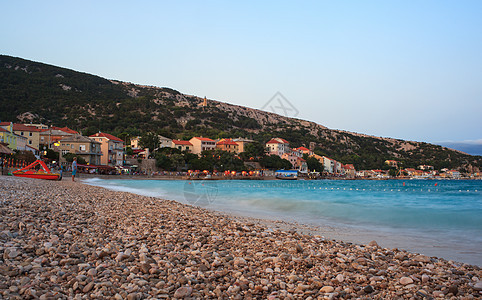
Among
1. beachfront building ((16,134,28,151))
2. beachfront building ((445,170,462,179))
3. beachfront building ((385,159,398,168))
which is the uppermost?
beachfront building ((16,134,28,151))

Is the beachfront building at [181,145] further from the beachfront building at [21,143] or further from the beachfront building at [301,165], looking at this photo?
the beachfront building at [301,165]

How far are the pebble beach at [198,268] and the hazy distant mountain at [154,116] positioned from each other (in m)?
73.1

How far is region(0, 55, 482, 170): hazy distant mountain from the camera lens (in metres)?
87.1

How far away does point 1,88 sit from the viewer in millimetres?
91188

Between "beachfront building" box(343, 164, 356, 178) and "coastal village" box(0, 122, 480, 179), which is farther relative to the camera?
"beachfront building" box(343, 164, 356, 178)

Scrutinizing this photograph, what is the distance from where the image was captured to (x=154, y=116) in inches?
4272

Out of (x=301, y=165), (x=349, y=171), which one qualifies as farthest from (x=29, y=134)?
(x=349, y=171)

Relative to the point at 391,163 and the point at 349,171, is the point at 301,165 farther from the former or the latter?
the point at 391,163

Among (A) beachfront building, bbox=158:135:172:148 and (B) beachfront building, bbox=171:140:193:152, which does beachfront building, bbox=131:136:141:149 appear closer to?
(A) beachfront building, bbox=158:135:172:148

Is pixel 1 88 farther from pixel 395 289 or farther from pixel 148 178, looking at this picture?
pixel 395 289

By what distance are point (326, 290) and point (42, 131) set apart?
67538 millimetres

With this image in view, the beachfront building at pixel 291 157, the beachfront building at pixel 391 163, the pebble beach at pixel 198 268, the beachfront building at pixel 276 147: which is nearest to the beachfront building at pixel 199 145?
the beachfront building at pixel 276 147

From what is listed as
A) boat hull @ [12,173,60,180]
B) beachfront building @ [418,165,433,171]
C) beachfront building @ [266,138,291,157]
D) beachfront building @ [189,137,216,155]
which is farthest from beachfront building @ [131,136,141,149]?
beachfront building @ [418,165,433,171]

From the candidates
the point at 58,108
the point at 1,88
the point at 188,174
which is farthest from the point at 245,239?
the point at 1,88
